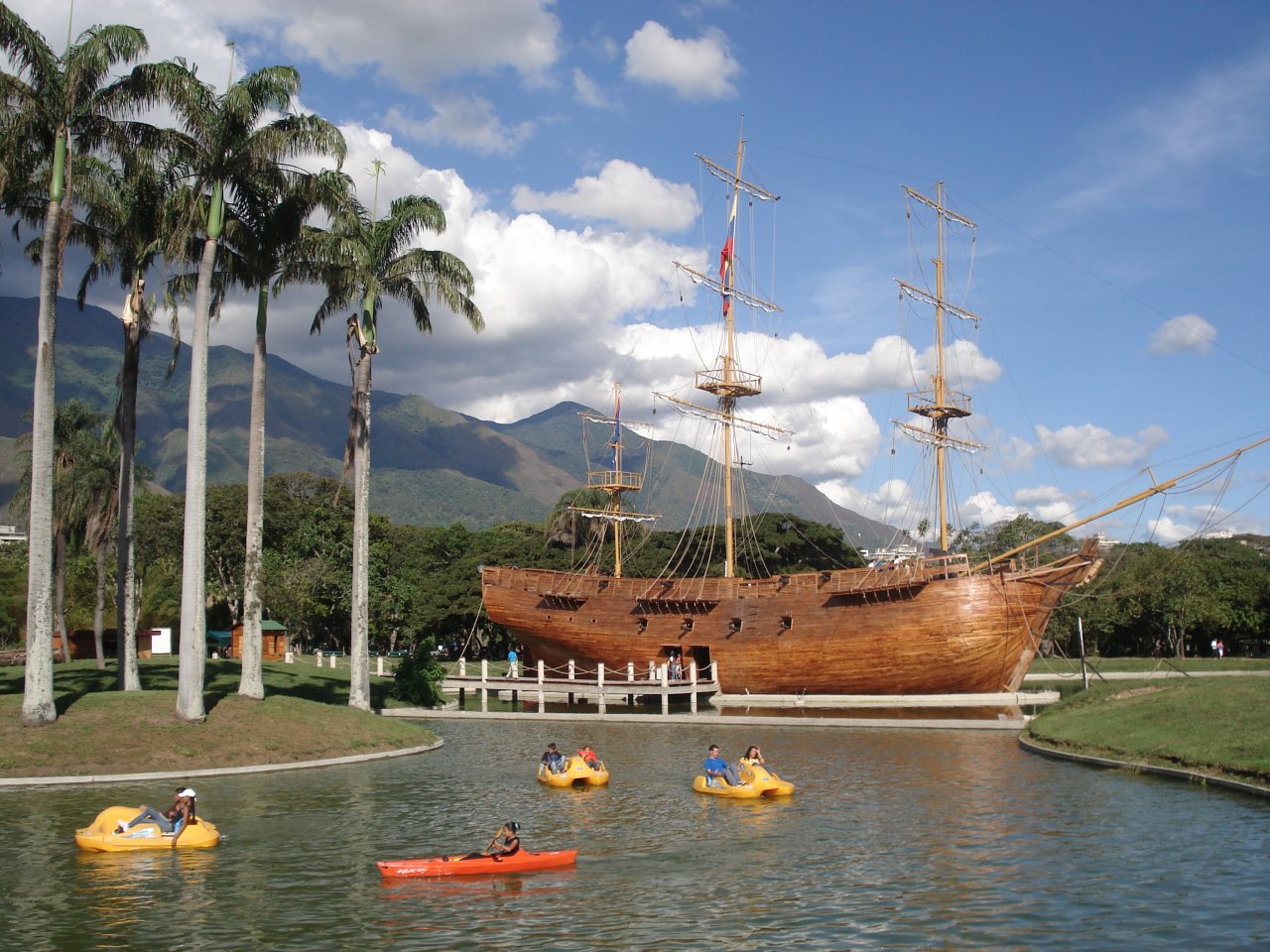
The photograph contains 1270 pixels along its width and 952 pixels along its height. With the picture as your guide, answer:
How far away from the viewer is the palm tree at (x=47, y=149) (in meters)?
23.3

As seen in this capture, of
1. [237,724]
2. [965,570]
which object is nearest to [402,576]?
[965,570]

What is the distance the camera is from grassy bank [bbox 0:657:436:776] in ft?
74.2

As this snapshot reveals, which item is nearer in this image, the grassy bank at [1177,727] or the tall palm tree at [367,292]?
the grassy bank at [1177,727]

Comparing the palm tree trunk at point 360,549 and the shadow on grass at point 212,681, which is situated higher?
the palm tree trunk at point 360,549

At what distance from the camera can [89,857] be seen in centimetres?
1580

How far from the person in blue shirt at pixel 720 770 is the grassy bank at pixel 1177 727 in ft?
28.6

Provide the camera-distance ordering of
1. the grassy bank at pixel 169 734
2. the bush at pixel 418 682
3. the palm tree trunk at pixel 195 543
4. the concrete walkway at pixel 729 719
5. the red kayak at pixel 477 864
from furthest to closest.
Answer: the bush at pixel 418 682 → the concrete walkway at pixel 729 719 → the palm tree trunk at pixel 195 543 → the grassy bank at pixel 169 734 → the red kayak at pixel 477 864

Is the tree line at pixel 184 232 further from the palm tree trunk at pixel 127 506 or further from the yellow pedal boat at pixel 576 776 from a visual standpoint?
the yellow pedal boat at pixel 576 776

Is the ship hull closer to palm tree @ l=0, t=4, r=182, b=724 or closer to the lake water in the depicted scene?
the lake water

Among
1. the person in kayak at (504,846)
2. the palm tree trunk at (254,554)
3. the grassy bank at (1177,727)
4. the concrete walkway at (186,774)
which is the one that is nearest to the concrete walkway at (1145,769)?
the grassy bank at (1177,727)

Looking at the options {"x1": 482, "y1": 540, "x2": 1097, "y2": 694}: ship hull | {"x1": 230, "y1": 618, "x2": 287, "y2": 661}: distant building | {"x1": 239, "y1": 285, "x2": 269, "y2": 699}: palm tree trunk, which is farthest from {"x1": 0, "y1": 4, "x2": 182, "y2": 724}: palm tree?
{"x1": 230, "y1": 618, "x2": 287, "y2": 661}: distant building

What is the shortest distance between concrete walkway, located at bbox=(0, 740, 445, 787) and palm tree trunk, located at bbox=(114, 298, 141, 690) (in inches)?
250

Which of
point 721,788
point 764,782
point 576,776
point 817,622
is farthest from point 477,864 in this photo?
point 817,622

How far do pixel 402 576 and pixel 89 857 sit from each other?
61.0 m
